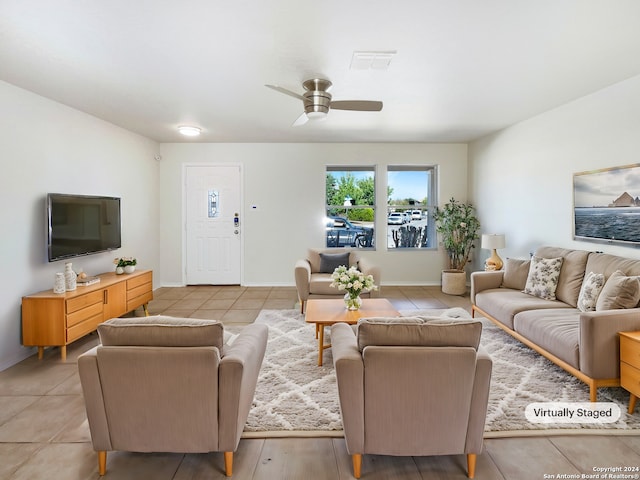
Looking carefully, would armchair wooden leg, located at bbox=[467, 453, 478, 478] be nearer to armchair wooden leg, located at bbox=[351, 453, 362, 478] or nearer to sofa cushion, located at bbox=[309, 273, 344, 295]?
armchair wooden leg, located at bbox=[351, 453, 362, 478]

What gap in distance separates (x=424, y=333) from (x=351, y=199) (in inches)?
202

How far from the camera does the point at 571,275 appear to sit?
147 inches

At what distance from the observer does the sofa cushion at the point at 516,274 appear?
171 inches

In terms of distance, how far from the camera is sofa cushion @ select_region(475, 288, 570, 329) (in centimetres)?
361

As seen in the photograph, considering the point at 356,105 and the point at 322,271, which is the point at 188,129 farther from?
the point at 356,105

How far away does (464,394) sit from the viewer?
73.2 inches

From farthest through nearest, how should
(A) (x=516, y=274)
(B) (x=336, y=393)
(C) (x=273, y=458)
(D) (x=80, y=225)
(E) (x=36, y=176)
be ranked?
(A) (x=516, y=274)
(D) (x=80, y=225)
(E) (x=36, y=176)
(B) (x=336, y=393)
(C) (x=273, y=458)

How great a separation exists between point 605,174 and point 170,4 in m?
4.01

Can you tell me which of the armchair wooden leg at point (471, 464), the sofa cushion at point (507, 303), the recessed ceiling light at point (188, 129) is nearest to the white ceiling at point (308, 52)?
the recessed ceiling light at point (188, 129)

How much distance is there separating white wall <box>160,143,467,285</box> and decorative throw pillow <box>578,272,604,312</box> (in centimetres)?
349

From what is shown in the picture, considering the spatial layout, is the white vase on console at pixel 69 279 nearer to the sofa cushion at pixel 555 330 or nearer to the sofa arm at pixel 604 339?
the sofa cushion at pixel 555 330

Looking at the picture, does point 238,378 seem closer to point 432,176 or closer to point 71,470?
point 71,470

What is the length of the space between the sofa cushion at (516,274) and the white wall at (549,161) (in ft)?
1.67

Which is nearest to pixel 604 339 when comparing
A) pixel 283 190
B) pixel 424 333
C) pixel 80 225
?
pixel 424 333
